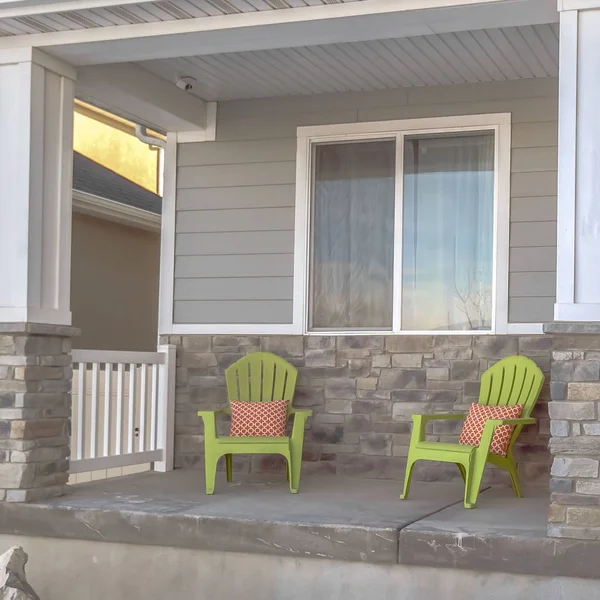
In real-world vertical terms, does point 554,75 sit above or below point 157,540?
above

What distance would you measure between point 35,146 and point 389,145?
237 cm

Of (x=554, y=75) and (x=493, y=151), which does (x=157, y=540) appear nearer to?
(x=493, y=151)

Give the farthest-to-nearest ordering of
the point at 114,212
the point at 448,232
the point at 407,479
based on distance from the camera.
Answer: the point at 114,212 → the point at 448,232 → the point at 407,479

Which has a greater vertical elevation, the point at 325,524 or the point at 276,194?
the point at 276,194

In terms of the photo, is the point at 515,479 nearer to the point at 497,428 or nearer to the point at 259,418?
the point at 497,428

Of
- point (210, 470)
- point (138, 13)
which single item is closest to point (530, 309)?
point (210, 470)

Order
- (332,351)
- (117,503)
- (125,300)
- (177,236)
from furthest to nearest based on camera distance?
1. (125,300)
2. (177,236)
3. (332,351)
4. (117,503)

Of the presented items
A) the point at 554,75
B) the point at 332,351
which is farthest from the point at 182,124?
the point at 554,75

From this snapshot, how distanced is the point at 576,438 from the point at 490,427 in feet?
2.93

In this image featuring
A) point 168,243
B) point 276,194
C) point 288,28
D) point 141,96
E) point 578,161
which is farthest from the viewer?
point 168,243

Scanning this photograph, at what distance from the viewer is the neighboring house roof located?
9133mm

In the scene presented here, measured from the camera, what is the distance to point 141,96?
618 cm

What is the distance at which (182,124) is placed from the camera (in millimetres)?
6793

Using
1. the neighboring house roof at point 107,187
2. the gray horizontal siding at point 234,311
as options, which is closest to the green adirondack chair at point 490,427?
the gray horizontal siding at point 234,311
